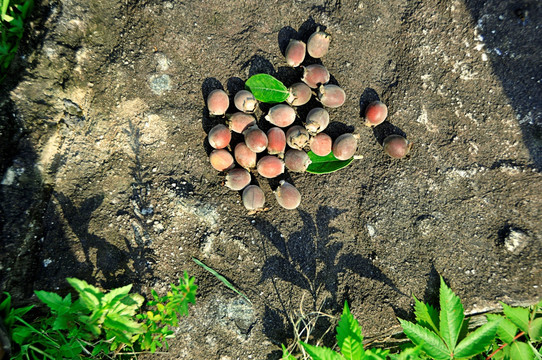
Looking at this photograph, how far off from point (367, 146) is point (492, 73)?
3.97 ft

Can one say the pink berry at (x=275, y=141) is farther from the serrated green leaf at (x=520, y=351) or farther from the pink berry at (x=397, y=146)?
the serrated green leaf at (x=520, y=351)

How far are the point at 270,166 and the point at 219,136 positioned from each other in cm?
47

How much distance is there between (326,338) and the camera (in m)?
2.54

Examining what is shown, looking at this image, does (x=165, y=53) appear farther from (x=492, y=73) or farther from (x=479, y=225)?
(x=479, y=225)

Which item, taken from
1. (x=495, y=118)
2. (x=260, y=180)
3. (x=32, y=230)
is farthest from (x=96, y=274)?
(x=495, y=118)

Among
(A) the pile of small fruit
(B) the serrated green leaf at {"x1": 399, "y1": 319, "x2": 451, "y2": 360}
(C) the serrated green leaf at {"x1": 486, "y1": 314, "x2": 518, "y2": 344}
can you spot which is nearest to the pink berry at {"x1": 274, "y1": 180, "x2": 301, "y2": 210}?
(A) the pile of small fruit

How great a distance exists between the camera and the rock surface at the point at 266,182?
7.84 feet

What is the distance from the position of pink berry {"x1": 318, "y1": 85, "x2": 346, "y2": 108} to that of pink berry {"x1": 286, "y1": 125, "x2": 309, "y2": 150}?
0.30 m

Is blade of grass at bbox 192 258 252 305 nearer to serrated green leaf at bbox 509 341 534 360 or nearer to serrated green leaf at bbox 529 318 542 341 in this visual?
serrated green leaf at bbox 509 341 534 360

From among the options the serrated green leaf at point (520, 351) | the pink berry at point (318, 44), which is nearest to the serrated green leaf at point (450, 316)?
the serrated green leaf at point (520, 351)

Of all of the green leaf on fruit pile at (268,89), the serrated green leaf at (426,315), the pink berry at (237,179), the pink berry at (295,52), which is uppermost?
the pink berry at (295,52)

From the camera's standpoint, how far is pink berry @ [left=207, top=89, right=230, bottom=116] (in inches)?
101

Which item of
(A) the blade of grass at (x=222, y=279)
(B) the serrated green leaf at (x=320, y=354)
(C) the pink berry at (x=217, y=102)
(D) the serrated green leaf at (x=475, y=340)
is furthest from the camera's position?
(C) the pink berry at (x=217, y=102)

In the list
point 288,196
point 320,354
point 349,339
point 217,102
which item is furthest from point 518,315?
point 217,102
